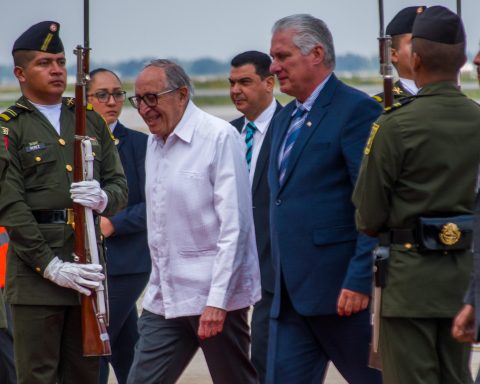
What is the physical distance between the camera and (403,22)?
19.3 ft

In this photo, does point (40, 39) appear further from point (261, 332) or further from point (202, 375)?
point (202, 375)

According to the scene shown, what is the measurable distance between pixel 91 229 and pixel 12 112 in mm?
612

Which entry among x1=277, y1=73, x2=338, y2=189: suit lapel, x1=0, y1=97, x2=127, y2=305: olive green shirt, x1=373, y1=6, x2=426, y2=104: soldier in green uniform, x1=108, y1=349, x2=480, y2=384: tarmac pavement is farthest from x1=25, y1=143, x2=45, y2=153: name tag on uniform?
x1=108, y1=349, x2=480, y2=384: tarmac pavement

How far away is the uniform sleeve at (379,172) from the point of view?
4.06 m

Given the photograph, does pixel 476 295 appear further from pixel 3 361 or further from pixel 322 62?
pixel 3 361

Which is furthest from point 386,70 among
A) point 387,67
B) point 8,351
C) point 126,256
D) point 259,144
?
point 8,351

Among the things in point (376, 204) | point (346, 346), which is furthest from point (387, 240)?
point (346, 346)

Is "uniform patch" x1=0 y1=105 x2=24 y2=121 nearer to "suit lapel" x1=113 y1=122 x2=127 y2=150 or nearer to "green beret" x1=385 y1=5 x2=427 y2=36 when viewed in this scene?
"suit lapel" x1=113 y1=122 x2=127 y2=150

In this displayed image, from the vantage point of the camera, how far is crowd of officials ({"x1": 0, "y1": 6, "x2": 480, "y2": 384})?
4.09 metres

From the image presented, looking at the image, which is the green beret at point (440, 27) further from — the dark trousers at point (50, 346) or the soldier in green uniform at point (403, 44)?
the dark trousers at point (50, 346)

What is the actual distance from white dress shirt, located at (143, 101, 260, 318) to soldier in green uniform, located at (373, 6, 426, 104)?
121cm

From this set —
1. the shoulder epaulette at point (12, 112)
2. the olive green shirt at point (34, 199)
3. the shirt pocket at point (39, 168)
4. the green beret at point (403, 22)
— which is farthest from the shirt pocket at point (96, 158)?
the green beret at point (403, 22)

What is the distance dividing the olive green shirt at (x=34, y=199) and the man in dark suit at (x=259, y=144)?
90 centimetres

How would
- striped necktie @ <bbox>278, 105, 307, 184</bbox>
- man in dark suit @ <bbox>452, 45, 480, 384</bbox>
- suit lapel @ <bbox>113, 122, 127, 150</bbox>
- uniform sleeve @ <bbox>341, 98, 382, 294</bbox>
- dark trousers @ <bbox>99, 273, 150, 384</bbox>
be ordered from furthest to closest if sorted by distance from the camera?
1. suit lapel @ <bbox>113, 122, 127, 150</bbox>
2. dark trousers @ <bbox>99, 273, 150, 384</bbox>
3. striped necktie @ <bbox>278, 105, 307, 184</bbox>
4. uniform sleeve @ <bbox>341, 98, 382, 294</bbox>
5. man in dark suit @ <bbox>452, 45, 480, 384</bbox>
